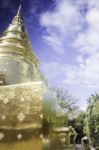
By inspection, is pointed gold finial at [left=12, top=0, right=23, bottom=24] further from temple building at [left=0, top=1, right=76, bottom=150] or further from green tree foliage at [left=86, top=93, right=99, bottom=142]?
green tree foliage at [left=86, top=93, right=99, bottom=142]

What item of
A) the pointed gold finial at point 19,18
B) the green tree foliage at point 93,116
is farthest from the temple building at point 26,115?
the green tree foliage at point 93,116

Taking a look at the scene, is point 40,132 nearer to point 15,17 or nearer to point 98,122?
point 15,17

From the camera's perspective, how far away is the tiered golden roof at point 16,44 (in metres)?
10.2

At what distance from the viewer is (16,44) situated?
1074cm

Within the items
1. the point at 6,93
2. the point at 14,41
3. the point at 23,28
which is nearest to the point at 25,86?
the point at 6,93

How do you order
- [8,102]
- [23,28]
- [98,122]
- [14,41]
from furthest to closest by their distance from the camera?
[98,122] → [23,28] → [14,41] → [8,102]

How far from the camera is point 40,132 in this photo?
5.88 meters

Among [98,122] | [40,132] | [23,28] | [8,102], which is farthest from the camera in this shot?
[98,122]

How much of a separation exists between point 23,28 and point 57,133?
266 inches

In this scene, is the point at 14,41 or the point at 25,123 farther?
the point at 14,41

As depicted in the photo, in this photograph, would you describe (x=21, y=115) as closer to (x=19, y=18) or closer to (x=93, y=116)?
(x=19, y=18)

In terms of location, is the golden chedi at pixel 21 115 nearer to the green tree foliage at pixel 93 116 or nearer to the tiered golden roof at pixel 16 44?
the tiered golden roof at pixel 16 44

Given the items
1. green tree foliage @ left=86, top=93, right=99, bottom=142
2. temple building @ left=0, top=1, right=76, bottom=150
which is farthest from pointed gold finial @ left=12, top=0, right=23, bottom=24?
green tree foliage @ left=86, top=93, right=99, bottom=142

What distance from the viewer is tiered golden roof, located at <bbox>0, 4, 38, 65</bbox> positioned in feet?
33.6
